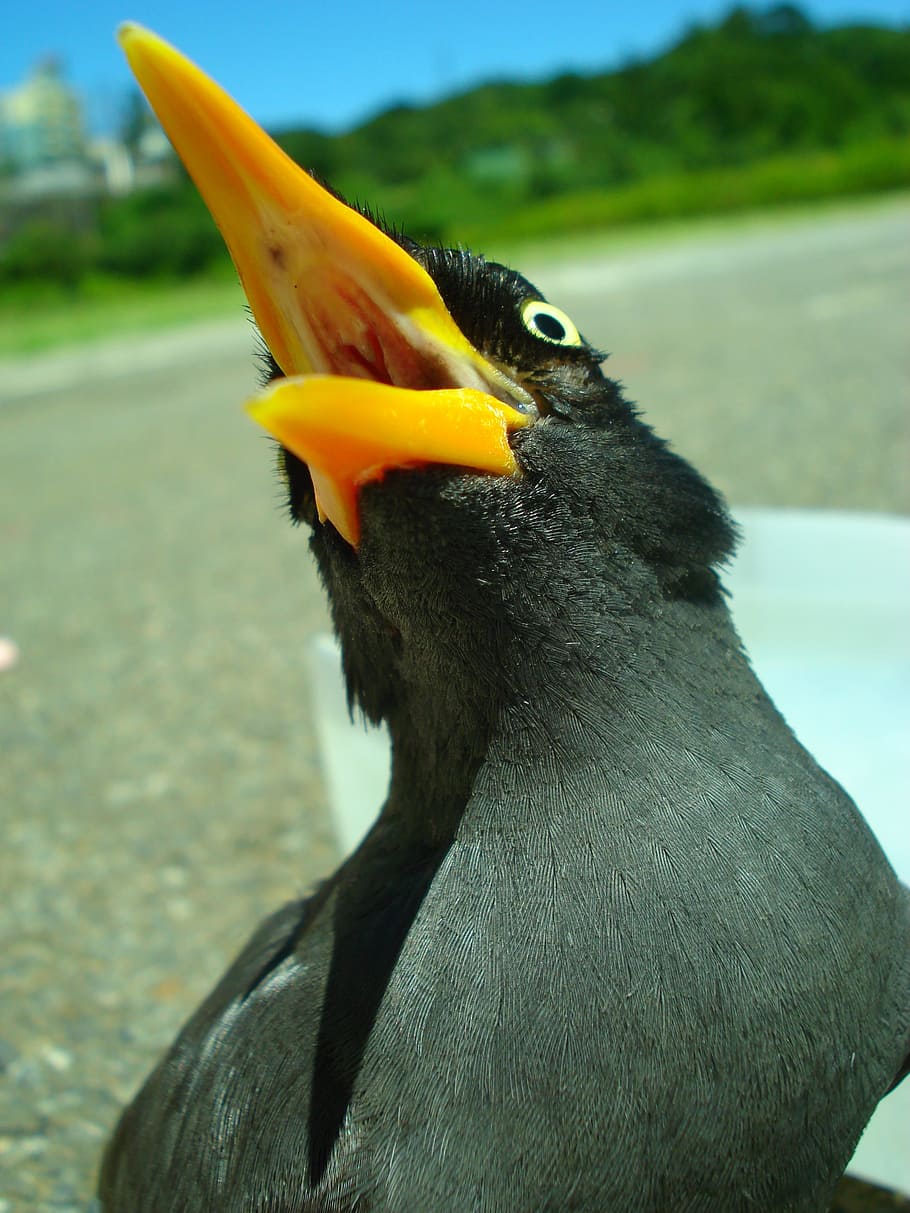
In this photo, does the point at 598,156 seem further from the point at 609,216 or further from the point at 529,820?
the point at 529,820

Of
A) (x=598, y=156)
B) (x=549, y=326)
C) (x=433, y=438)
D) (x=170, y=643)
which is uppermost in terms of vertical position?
(x=598, y=156)

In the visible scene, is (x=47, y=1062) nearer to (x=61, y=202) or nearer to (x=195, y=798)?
(x=195, y=798)

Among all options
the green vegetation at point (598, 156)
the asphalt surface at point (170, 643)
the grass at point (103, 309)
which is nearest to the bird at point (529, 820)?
the asphalt surface at point (170, 643)

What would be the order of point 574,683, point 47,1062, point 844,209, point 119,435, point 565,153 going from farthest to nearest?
point 565,153, point 844,209, point 119,435, point 47,1062, point 574,683

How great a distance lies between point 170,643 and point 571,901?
3627mm

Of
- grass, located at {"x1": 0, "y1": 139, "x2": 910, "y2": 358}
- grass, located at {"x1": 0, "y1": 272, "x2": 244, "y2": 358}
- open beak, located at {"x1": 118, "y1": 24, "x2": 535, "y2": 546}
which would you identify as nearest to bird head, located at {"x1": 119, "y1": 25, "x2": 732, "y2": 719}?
open beak, located at {"x1": 118, "y1": 24, "x2": 535, "y2": 546}

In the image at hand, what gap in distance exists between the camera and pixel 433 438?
105 cm

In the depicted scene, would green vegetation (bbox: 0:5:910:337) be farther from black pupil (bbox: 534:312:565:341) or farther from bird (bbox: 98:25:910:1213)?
bird (bbox: 98:25:910:1213)

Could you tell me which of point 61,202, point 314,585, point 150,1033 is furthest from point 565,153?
point 150,1033

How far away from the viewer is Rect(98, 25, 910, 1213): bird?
108cm

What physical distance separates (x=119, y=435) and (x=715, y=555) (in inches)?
305

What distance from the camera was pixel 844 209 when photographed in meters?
22.8

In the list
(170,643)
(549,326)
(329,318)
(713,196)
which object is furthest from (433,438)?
(713,196)

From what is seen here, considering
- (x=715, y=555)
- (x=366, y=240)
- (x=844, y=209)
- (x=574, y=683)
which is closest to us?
(x=366, y=240)
